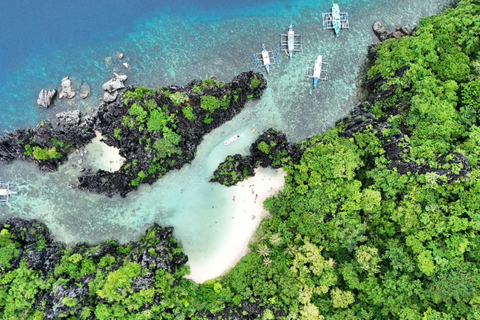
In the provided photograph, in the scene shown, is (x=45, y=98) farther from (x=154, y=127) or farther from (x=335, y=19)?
(x=335, y=19)

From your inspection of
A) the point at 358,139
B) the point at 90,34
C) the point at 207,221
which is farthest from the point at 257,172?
the point at 90,34

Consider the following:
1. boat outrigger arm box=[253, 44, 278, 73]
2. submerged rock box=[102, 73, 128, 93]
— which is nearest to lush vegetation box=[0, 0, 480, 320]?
A: boat outrigger arm box=[253, 44, 278, 73]

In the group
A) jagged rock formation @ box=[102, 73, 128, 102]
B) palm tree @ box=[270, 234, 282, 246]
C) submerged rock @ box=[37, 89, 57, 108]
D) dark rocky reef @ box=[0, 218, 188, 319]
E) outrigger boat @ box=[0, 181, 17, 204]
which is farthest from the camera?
jagged rock formation @ box=[102, 73, 128, 102]

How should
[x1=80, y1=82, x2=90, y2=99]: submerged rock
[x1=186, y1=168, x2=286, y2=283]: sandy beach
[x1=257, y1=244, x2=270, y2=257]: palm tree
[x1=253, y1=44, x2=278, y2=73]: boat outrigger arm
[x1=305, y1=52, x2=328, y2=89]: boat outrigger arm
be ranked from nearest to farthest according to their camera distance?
[x1=257, y1=244, x2=270, y2=257]: palm tree
[x1=186, y1=168, x2=286, y2=283]: sandy beach
[x1=80, y1=82, x2=90, y2=99]: submerged rock
[x1=305, y1=52, x2=328, y2=89]: boat outrigger arm
[x1=253, y1=44, x2=278, y2=73]: boat outrigger arm

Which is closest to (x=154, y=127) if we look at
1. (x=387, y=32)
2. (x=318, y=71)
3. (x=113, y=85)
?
(x=113, y=85)

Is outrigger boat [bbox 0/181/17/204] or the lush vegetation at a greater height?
outrigger boat [bbox 0/181/17/204]

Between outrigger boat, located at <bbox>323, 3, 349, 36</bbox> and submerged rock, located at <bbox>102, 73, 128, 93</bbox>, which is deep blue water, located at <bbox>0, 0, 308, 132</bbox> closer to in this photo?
submerged rock, located at <bbox>102, 73, 128, 93</bbox>

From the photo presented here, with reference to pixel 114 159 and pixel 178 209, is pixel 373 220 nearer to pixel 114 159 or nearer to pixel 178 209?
pixel 178 209
